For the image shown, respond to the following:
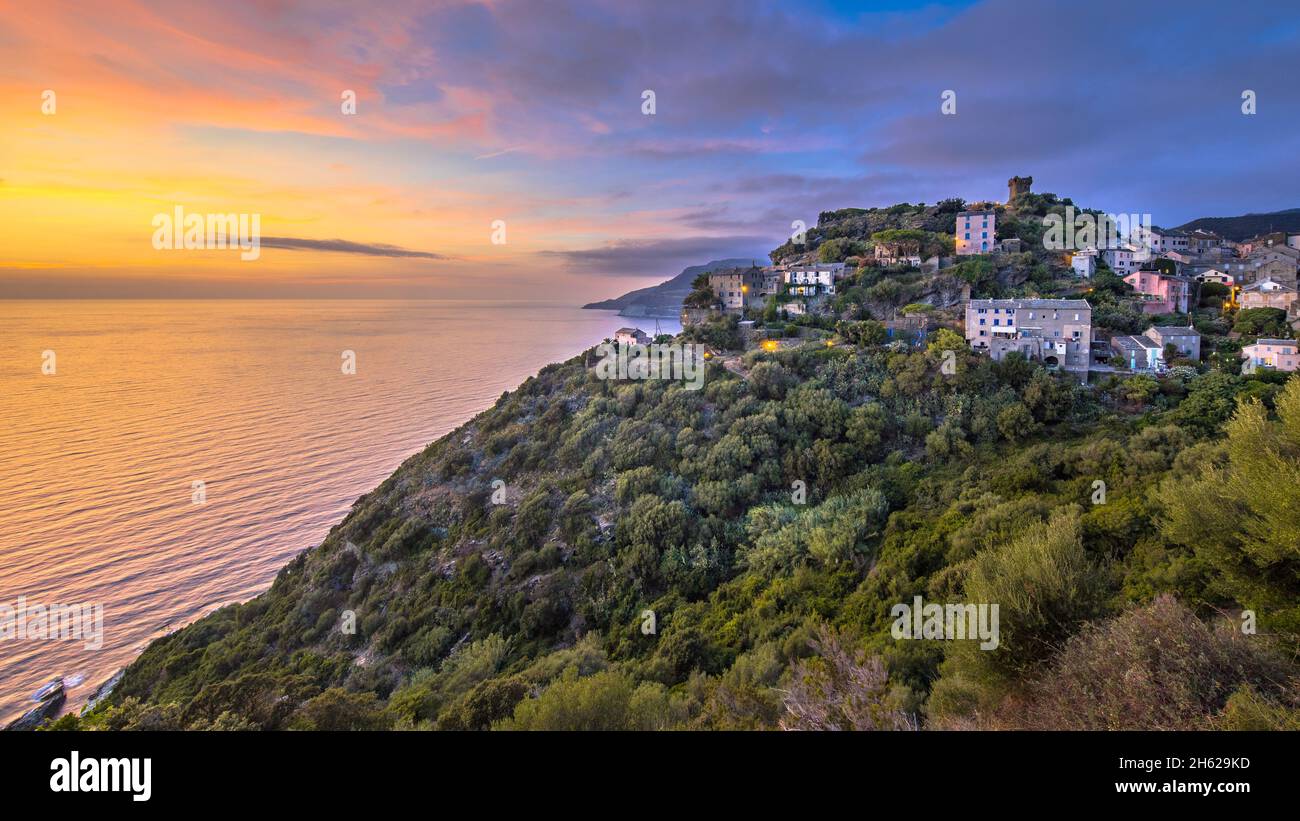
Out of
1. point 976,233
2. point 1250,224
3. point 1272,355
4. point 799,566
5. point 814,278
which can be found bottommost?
point 799,566

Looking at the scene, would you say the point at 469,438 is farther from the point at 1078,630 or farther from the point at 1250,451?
the point at 1250,451

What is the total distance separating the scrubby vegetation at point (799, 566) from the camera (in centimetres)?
860

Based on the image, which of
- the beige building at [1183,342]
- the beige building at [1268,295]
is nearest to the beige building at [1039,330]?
the beige building at [1183,342]

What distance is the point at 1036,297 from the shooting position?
1385 inches

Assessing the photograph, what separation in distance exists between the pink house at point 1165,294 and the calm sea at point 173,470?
169 ft

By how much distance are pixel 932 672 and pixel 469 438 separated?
87.6ft

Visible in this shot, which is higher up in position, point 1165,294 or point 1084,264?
point 1084,264

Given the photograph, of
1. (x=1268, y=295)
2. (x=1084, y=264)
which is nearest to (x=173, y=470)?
(x=1084, y=264)

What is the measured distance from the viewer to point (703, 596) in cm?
1839

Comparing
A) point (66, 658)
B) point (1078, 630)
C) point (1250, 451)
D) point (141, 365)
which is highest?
point (141, 365)

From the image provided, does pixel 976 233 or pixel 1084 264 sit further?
pixel 976 233

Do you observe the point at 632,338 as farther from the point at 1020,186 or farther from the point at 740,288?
the point at 1020,186

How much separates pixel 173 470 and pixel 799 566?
3464 centimetres

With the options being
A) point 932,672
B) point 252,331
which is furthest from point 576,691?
point 252,331
